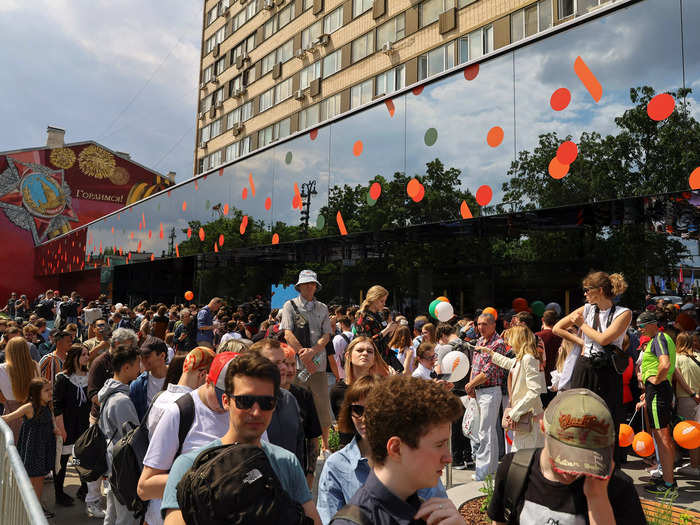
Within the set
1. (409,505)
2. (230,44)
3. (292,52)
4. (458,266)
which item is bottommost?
(409,505)

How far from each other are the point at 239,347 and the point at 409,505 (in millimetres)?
2822

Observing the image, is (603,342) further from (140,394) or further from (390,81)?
(390,81)

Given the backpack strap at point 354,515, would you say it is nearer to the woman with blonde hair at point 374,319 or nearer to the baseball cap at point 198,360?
the baseball cap at point 198,360

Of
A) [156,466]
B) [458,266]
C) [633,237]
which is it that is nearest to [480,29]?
[458,266]

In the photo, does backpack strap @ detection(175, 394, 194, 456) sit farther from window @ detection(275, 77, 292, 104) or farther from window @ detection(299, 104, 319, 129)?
window @ detection(275, 77, 292, 104)

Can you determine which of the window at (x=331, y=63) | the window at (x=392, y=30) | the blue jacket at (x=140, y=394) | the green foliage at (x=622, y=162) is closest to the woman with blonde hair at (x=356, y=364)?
the blue jacket at (x=140, y=394)

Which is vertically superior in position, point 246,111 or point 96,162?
point 246,111

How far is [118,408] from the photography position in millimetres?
4535

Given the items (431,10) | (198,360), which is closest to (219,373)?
(198,360)

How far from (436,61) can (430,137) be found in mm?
15700

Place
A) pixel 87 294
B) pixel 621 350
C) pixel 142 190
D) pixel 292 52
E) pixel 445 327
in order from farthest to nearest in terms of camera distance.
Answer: pixel 142 190
pixel 87 294
pixel 292 52
pixel 445 327
pixel 621 350

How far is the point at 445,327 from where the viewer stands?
26.6ft

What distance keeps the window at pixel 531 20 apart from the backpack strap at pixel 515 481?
804 inches

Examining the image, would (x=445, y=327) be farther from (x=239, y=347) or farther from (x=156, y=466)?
(x=156, y=466)
